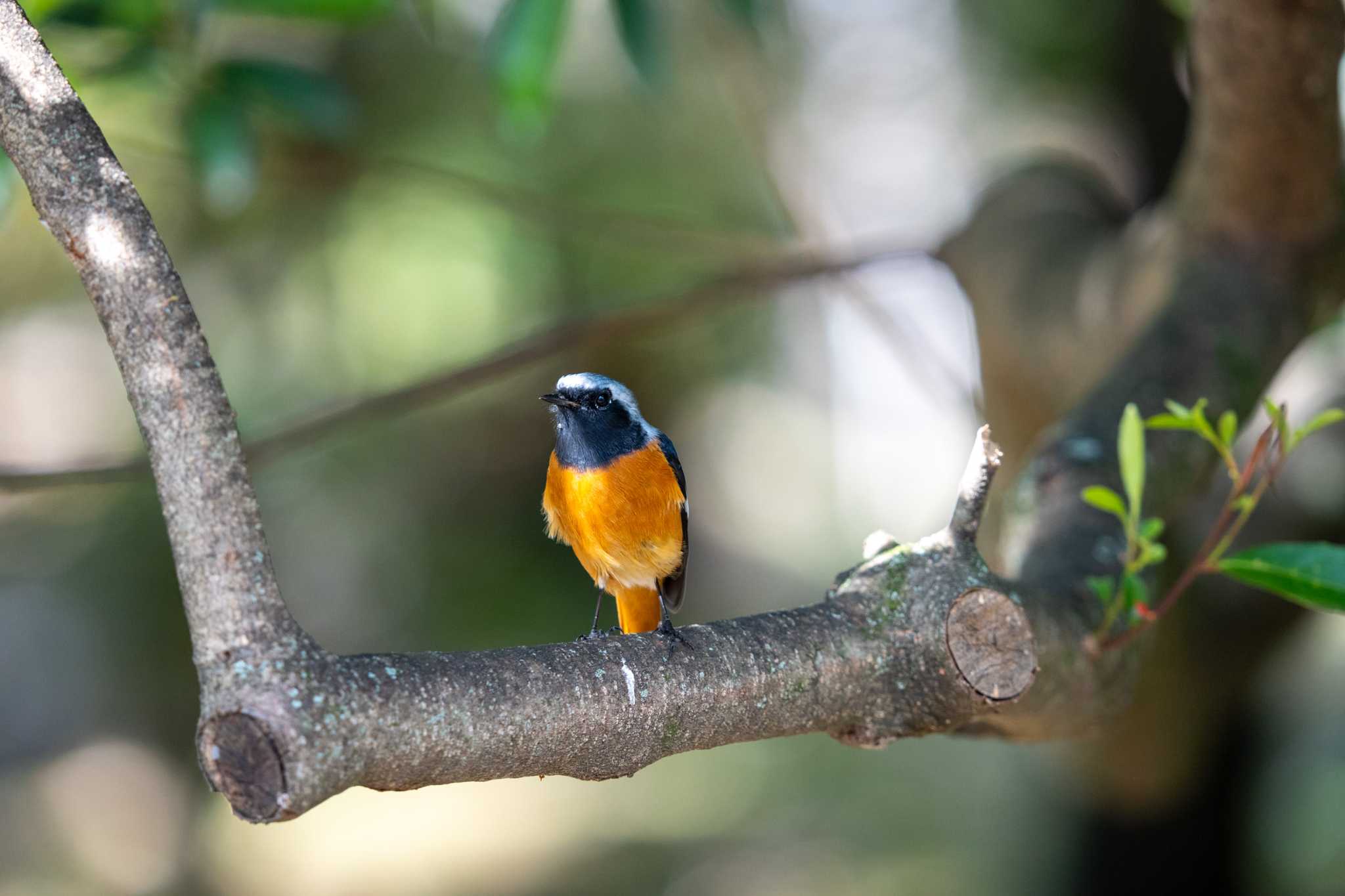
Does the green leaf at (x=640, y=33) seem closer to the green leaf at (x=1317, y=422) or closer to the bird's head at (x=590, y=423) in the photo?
the bird's head at (x=590, y=423)

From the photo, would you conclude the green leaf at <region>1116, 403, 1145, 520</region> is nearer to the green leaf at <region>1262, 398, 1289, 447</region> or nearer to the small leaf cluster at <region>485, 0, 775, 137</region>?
the green leaf at <region>1262, 398, 1289, 447</region>

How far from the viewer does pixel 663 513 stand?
2.56 m

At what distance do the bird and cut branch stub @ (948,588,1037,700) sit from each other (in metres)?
0.77

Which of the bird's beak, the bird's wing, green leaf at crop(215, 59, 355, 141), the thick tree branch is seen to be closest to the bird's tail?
the bird's wing

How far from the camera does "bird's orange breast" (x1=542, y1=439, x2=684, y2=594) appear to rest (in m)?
2.50

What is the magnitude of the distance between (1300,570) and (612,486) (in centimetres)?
134

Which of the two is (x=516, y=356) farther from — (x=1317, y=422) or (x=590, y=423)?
(x=1317, y=422)

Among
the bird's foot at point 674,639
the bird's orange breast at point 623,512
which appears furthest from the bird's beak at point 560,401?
the bird's foot at point 674,639

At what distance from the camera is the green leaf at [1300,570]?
6.26 ft

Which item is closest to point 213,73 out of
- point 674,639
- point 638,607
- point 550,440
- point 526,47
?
point 526,47

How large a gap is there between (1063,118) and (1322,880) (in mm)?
4000

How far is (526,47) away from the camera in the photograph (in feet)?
9.24

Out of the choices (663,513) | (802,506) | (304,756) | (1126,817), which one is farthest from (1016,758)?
(304,756)

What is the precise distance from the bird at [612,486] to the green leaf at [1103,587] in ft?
2.85
